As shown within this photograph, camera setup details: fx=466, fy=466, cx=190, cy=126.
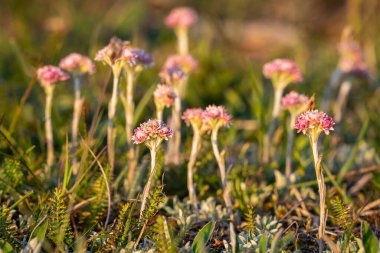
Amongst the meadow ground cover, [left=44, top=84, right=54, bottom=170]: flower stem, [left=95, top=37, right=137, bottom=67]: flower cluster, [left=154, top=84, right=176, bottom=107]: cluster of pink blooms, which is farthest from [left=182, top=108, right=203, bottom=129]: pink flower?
[left=44, top=84, right=54, bottom=170]: flower stem

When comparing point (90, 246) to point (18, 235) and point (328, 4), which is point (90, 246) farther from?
point (328, 4)

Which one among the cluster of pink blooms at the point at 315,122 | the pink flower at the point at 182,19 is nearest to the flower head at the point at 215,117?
the cluster of pink blooms at the point at 315,122

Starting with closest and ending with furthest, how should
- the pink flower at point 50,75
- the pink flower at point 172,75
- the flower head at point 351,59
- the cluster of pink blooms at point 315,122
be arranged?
the cluster of pink blooms at point 315,122 → the pink flower at point 50,75 → the pink flower at point 172,75 → the flower head at point 351,59

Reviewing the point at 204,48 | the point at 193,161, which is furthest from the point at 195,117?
the point at 204,48

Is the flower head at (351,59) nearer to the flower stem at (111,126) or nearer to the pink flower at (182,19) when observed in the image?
the pink flower at (182,19)

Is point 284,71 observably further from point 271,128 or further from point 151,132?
point 151,132

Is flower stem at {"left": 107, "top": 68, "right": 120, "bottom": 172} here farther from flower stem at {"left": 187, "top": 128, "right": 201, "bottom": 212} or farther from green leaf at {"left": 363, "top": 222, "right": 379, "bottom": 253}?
green leaf at {"left": 363, "top": 222, "right": 379, "bottom": 253}

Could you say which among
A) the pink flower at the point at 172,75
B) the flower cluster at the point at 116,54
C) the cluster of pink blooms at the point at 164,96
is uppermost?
the pink flower at the point at 172,75
